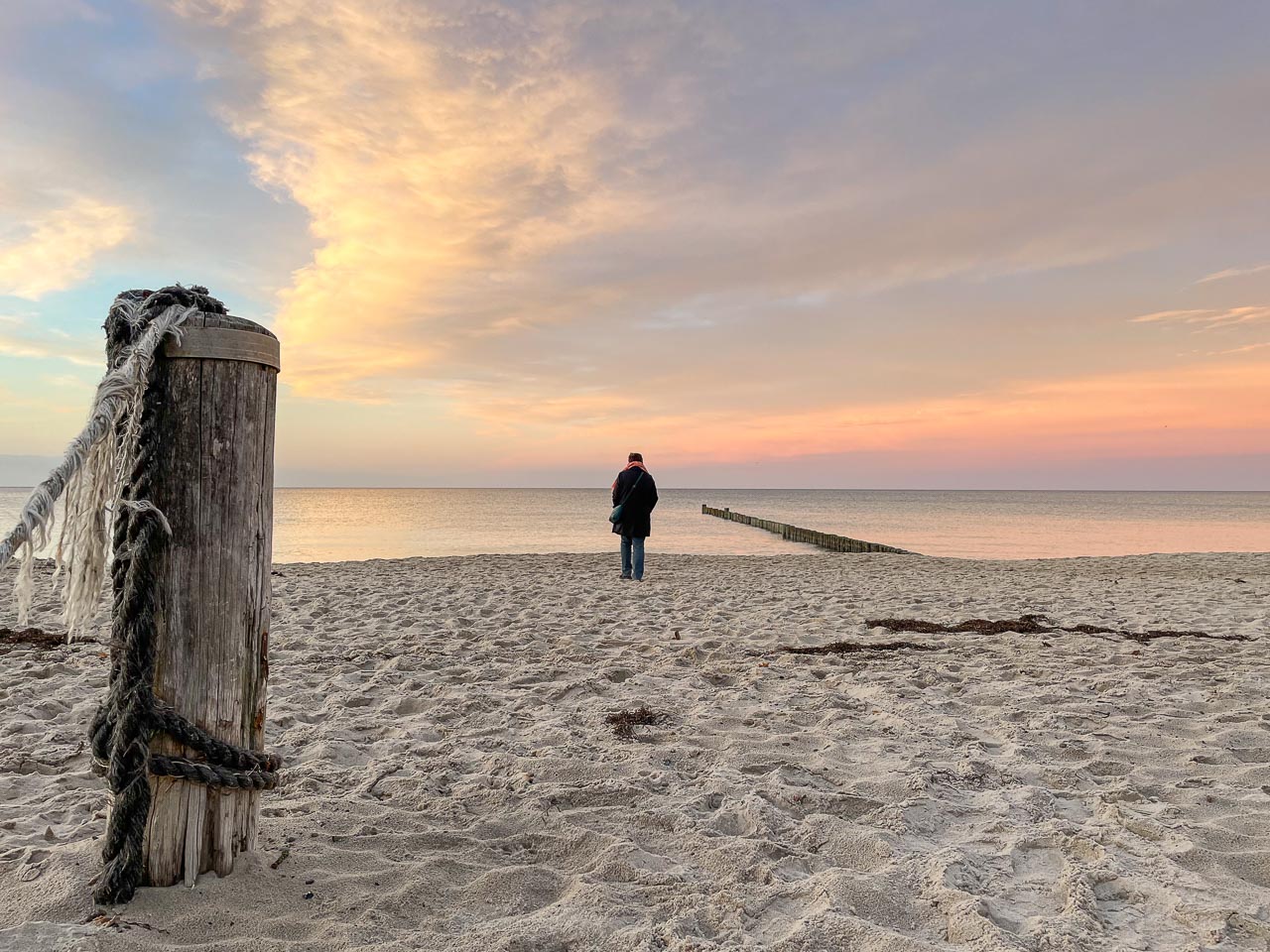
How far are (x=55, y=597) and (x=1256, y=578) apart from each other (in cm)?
1685

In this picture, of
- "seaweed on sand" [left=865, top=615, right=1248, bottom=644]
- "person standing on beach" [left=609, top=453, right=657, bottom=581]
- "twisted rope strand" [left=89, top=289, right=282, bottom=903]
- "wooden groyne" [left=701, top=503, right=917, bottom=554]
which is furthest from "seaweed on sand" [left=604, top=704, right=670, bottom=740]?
"wooden groyne" [left=701, top=503, right=917, bottom=554]

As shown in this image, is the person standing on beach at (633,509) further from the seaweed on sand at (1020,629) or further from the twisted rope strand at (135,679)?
the twisted rope strand at (135,679)

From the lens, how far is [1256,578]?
12.2 m

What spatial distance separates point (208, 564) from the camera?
2.32 metres

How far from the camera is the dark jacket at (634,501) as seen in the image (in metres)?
11.6

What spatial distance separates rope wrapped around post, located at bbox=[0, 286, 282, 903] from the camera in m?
2.21

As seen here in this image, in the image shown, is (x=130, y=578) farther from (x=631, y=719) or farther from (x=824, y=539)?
(x=824, y=539)

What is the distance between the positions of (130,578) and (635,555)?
9.62 metres

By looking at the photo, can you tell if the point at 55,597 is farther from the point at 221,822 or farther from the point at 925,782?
the point at 925,782

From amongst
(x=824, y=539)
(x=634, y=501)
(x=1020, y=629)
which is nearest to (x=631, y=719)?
(x=1020, y=629)

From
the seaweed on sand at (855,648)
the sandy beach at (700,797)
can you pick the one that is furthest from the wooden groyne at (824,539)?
the sandy beach at (700,797)

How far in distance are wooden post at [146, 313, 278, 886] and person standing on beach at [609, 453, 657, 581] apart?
9143 mm

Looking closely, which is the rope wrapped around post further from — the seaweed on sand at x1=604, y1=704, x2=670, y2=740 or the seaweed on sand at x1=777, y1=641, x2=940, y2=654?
the seaweed on sand at x1=777, y1=641, x2=940, y2=654

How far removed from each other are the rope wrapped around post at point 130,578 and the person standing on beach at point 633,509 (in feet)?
30.4
